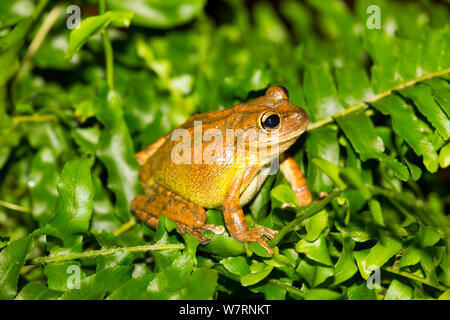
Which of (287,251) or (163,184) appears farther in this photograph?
(163,184)

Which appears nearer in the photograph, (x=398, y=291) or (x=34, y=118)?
(x=398, y=291)

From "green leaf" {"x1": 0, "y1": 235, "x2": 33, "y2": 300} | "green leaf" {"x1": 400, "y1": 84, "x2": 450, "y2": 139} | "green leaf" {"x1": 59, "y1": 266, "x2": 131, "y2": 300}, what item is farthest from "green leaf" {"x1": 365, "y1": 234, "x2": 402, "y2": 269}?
"green leaf" {"x1": 0, "y1": 235, "x2": 33, "y2": 300}

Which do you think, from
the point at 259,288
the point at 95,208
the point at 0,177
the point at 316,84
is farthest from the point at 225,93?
the point at 0,177

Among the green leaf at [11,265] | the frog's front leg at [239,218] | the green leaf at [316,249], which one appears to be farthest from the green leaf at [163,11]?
the green leaf at [316,249]

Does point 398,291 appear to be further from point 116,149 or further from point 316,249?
point 116,149

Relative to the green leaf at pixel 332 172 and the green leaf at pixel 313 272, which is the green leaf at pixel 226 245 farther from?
the green leaf at pixel 332 172

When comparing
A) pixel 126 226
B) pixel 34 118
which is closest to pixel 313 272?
pixel 126 226
